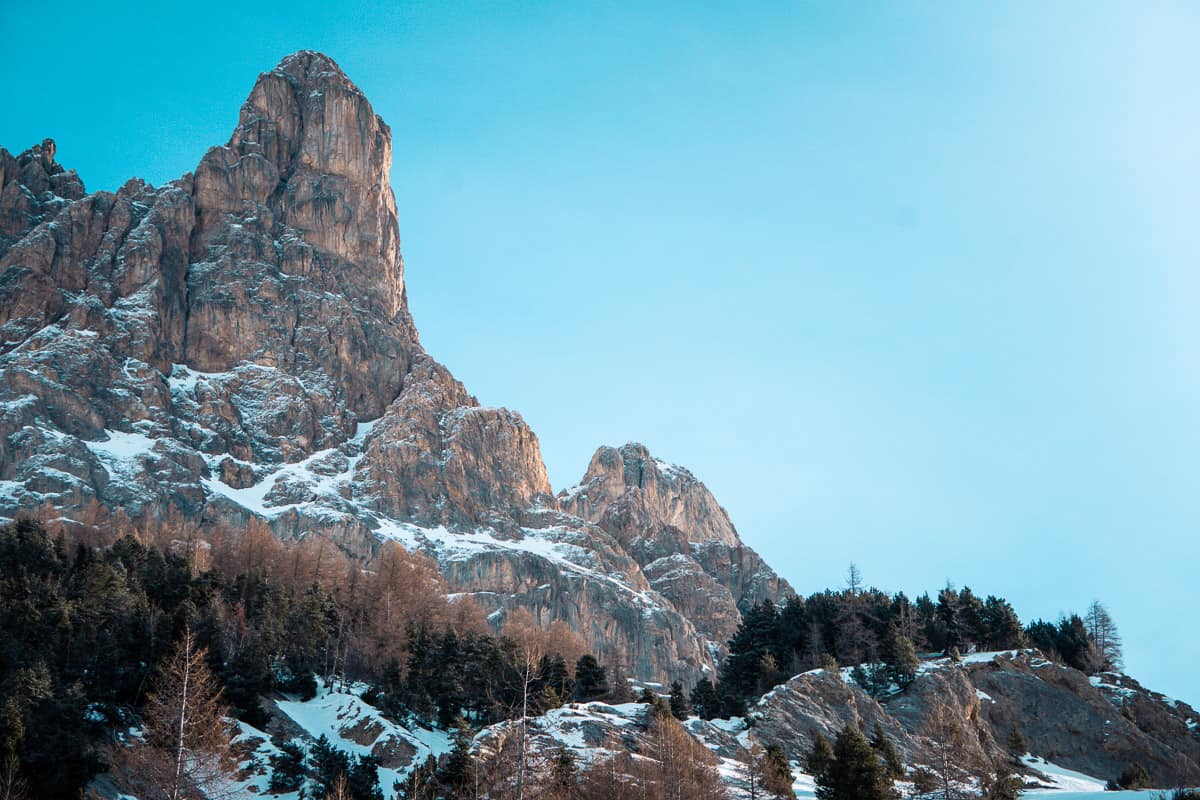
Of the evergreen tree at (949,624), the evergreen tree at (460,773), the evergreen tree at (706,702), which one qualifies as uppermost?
the evergreen tree at (949,624)

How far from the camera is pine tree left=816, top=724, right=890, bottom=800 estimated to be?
153ft

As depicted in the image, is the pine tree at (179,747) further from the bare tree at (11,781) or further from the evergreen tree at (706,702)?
the evergreen tree at (706,702)

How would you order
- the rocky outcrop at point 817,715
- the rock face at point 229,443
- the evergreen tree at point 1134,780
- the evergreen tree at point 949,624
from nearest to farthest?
the evergreen tree at point 1134,780
the rocky outcrop at point 817,715
the evergreen tree at point 949,624
the rock face at point 229,443

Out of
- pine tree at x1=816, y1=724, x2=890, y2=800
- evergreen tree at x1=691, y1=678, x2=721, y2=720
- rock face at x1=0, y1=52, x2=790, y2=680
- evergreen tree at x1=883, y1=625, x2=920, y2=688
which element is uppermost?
rock face at x1=0, y1=52, x2=790, y2=680

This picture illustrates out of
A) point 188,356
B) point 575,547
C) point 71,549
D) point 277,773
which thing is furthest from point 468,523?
point 277,773

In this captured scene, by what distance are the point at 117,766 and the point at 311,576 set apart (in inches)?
2208

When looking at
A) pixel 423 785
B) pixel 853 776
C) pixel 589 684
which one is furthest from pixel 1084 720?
pixel 423 785

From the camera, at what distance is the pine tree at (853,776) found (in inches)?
1841

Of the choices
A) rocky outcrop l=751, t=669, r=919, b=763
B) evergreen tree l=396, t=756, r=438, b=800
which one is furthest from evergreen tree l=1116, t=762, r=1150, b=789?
evergreen tree l=396, t=756, r=438, b=800

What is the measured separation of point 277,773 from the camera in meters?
54.2

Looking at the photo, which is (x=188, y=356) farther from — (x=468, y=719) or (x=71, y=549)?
(x=468, y=719)

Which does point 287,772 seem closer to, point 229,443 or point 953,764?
point 953,764

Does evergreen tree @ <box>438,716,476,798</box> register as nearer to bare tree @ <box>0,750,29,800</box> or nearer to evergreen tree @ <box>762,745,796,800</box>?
evergreen tree @ <box>762,745,796,800</box>

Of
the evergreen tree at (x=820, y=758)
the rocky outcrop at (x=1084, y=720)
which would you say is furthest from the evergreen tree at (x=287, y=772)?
the rocky outcrop at (x=1084, y=720)
